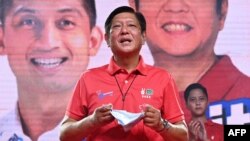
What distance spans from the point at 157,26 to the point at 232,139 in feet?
2.47

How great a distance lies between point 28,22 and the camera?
7.85ft

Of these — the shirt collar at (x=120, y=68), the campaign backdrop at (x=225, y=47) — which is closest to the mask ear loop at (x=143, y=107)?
the shirt collar at (x=120, y=68)

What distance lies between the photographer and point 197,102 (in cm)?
237

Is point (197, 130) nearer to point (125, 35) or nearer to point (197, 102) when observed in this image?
point (197, 102)

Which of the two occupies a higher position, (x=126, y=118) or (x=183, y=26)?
(x=183, y=26)

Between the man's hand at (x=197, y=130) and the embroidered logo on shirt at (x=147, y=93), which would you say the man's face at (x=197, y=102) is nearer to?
the man's hand at (x=197, y=130)

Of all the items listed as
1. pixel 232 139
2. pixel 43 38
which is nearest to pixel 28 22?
pixel 43 38

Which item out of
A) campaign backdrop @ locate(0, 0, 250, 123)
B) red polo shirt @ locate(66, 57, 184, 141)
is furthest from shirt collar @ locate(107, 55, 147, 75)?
campaign backdrop @ locate(0, 0, 250, 123)

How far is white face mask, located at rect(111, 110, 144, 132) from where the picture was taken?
1.34 metres

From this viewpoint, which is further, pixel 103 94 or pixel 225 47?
pixel 225 47

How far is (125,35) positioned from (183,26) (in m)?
0.98

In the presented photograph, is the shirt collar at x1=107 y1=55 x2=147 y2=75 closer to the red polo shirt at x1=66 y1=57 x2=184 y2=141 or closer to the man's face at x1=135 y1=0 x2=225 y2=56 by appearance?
the red polo shirt at x1=66 y1=57 x2=184 y2=141

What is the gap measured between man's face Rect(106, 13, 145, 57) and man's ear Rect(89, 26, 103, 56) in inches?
34.1

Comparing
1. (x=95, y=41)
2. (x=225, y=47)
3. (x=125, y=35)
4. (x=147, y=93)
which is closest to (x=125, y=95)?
(x=147, y=93)
